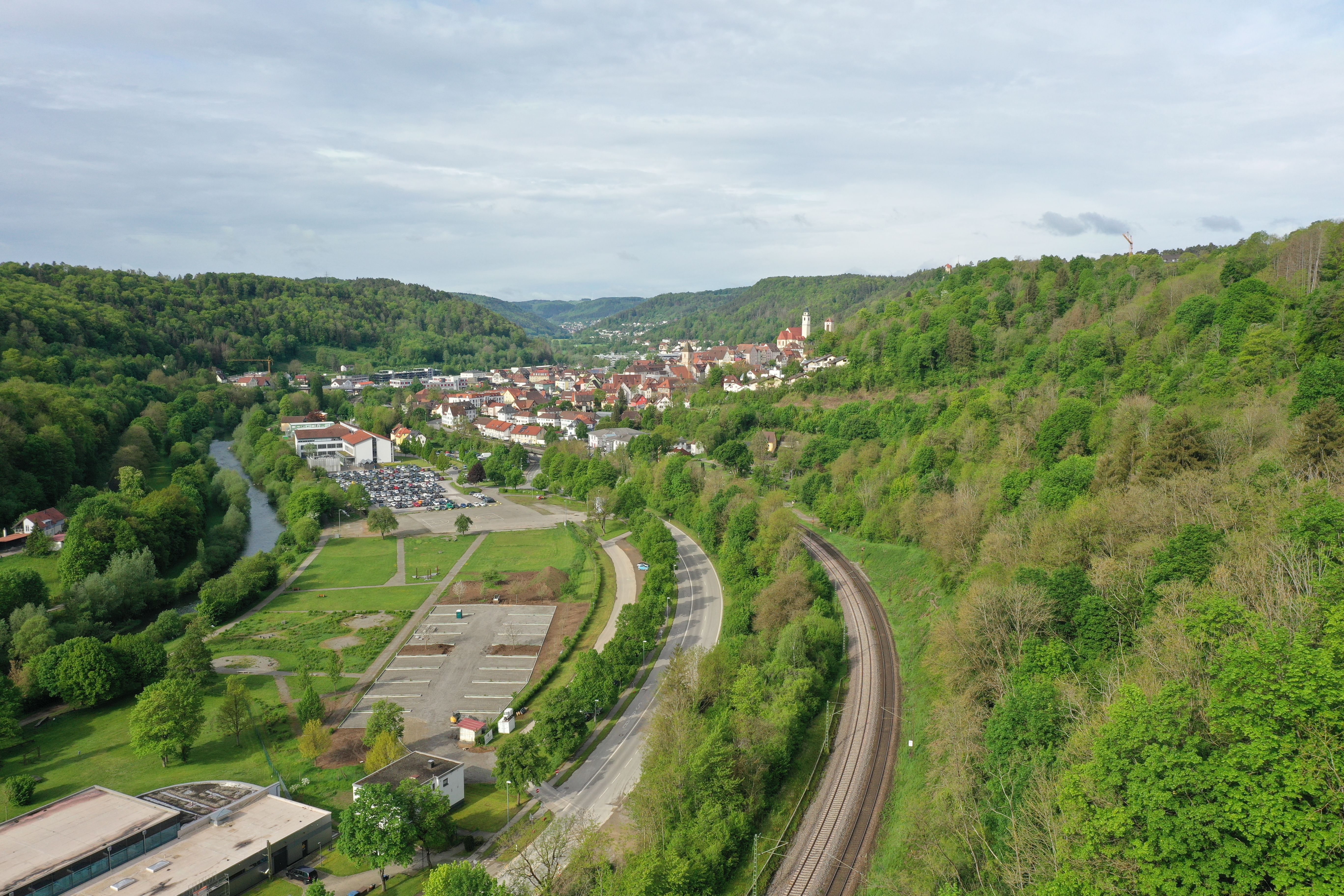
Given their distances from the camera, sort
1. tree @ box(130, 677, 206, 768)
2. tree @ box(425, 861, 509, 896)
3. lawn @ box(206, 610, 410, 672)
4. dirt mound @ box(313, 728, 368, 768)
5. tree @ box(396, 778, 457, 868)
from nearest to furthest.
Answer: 1. tree @ box(425, 861, 509, 896)
2. tree @ box(396, 778, 457, 868)
3. tree @ box(130, 677, 206, 768)
4. dirt mound @ box(313, 728, 368, 768)
5. lawn @ box(206, 610, 410, 672)

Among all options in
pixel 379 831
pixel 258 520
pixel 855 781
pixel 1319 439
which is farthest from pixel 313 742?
pixel 258 520

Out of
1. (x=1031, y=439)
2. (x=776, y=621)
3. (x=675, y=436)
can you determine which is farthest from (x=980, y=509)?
(x=675, y=436)

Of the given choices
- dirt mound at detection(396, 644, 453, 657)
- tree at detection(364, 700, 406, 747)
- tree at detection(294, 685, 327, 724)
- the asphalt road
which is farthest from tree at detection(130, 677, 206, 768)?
the asphalt road

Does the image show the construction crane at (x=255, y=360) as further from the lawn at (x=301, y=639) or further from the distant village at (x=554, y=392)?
the lawn at (x=301, y=639)

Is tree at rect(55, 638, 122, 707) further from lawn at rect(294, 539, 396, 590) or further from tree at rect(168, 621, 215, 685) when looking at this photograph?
lawn at rect(294, 539, 396, 590)

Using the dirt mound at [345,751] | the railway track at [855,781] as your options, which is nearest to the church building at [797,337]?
the railway track at [855,781]
